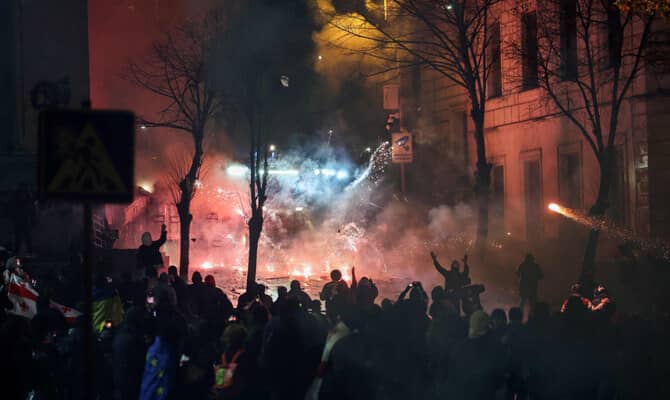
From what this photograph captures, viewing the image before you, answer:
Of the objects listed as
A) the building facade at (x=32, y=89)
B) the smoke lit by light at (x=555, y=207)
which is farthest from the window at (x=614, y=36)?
the building facade at (x=32, y=89)

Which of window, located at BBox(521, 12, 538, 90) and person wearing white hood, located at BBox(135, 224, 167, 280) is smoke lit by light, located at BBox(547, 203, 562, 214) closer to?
window, located at BBox(521, 12, 538, 90)

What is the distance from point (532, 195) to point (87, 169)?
1981cm

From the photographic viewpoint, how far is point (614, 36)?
1798 centimetres

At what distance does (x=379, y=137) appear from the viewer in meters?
36.8

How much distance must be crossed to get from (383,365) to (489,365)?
1041 millimetres

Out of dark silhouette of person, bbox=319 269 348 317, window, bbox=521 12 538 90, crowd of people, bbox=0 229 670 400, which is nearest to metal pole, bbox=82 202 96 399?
crowd of people, bbox=0 229 670 400

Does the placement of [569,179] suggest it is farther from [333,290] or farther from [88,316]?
[88,316]

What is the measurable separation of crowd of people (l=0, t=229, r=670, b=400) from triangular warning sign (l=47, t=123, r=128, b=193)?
193cm

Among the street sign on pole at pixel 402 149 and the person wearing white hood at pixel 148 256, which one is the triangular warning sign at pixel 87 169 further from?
the street sign on pole at pixel 402 149

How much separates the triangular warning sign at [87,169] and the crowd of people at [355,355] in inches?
75.8

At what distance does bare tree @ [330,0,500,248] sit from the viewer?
19.2 meters

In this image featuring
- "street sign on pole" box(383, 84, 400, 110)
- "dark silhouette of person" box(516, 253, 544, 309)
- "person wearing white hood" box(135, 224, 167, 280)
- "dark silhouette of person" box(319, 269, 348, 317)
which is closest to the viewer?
"dark silhouette of person" box(319, 269, 348, 317)

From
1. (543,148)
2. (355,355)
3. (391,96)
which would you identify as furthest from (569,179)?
(355,355)

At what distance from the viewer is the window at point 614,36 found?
51.9 ft
